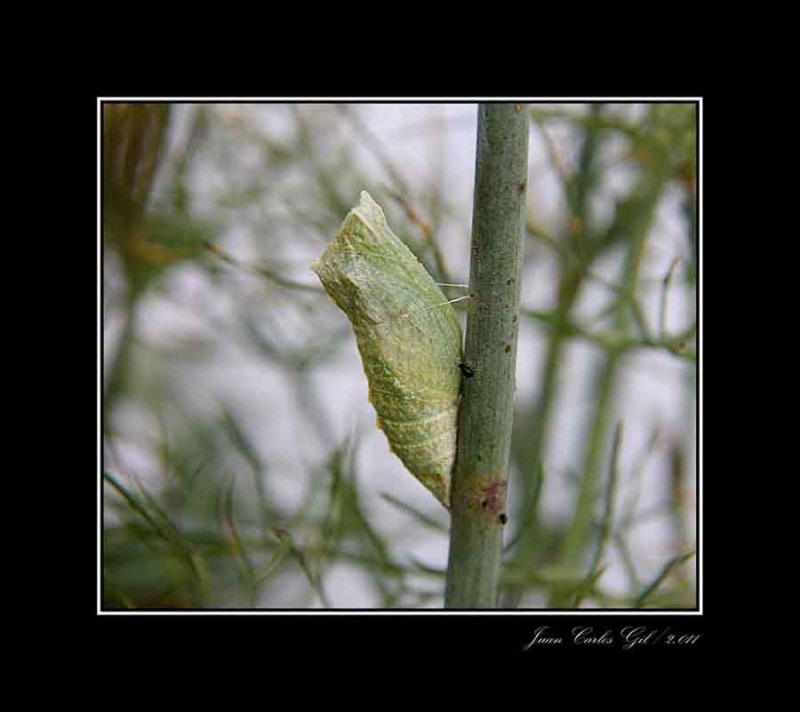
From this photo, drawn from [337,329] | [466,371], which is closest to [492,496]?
[466,371]

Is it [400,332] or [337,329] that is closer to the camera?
[400,332]

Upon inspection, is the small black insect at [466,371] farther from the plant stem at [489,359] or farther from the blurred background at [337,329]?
the blurred background at [337,329]

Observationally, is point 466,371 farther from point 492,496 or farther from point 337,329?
point 337,329

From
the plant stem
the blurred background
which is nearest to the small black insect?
the plant stem

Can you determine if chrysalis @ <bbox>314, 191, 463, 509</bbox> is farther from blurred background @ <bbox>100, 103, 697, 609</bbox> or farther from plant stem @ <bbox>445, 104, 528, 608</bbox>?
blurred background @ <bbox>100, 103, 697, 609</bbox>

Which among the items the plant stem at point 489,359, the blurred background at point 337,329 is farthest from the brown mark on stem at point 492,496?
the blurred background at point 337,329
